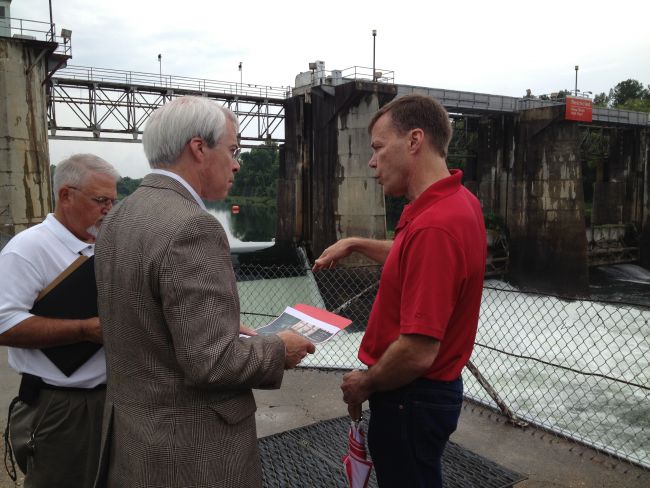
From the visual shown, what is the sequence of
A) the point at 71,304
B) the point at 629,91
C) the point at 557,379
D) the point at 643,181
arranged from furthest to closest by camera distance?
the point at 629,91 → the point at 643,181 → the point at 557,379 → the point at 71,304

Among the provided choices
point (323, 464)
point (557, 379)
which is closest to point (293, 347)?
point (323, 464)

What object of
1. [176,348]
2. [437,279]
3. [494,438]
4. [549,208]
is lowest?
[494,438]

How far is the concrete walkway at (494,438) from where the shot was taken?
312 centimetres

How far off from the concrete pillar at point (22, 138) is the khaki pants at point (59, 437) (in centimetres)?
1158

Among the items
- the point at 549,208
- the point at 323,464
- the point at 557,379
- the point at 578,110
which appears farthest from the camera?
the point at 549,208

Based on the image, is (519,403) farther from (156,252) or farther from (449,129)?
(156,252)

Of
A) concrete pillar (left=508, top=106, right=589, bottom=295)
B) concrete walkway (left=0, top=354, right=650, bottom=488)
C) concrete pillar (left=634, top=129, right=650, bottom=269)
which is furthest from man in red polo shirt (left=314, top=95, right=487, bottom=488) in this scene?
concrete pillar (left=634, top=129, right=650, bottom=269)

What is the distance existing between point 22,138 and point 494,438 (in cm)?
1278

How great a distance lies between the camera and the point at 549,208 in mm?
20766

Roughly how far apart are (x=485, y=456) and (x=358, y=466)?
1.55m

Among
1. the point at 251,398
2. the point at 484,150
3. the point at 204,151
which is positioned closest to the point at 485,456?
the point at 251,398

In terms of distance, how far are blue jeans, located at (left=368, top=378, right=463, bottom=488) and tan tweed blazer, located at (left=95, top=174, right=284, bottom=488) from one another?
0.54 m

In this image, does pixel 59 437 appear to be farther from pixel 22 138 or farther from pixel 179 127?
pixel 22 138

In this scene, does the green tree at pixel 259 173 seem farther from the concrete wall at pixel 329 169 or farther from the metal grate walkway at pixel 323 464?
the metal grate walkway at pixel 323 464
